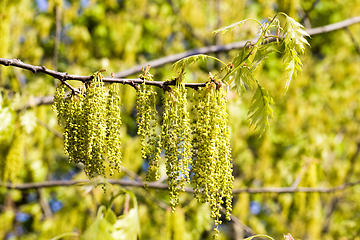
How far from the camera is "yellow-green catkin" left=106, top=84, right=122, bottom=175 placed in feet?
5.28

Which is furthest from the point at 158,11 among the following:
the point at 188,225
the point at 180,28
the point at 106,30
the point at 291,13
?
the point at 188,225

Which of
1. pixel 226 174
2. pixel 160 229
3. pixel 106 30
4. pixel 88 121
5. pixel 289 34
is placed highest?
pixel 106 30

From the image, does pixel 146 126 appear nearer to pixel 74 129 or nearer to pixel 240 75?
pixel 74 129

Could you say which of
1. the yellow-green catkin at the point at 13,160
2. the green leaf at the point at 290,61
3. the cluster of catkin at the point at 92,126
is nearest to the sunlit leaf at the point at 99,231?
the cluster of catkin at the point at 92,126

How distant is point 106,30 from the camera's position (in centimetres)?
732

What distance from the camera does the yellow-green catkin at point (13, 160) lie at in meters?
3.02

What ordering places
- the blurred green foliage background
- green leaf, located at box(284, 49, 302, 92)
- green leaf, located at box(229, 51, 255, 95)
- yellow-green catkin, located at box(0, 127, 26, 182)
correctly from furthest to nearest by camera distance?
the blurred green foliage background → yellow-green catkin, located at box(0, 127, 26, 182) → green leaf, located at box(229, 51, 255, 95) → green leaf, located at box(284, 49, 302, 92)

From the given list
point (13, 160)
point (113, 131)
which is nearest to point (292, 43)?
point (113, 131)

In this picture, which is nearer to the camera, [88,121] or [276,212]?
[88,121]

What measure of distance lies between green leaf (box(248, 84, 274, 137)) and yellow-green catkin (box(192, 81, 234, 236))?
0.87 feet

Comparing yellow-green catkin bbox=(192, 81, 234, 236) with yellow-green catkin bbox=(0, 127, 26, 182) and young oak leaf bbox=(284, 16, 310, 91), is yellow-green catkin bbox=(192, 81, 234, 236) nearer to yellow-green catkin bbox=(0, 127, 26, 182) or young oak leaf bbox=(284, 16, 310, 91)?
young oak leaf bbox=(284, 16, 310, 91)

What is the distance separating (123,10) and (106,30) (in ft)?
3.27

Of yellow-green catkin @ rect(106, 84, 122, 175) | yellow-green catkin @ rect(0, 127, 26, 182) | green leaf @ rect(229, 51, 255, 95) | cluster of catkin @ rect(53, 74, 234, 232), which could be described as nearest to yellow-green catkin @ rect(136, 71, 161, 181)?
cluster of catkin @ rect(53, 74, 234, 232)

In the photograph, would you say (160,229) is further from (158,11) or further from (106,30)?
(158,11)
